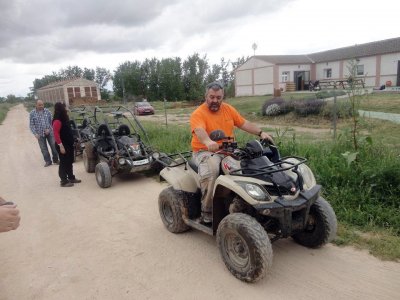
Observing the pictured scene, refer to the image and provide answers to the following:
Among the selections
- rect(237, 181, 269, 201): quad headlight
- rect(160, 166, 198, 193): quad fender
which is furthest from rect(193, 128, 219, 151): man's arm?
rect(160, 166, 198, 193): quad fender

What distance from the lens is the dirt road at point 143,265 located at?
3307mm

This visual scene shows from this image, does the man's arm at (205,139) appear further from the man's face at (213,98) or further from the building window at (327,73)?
the building window at (327,73)

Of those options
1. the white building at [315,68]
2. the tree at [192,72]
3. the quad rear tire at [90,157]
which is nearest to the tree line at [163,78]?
the tree at [192,72]

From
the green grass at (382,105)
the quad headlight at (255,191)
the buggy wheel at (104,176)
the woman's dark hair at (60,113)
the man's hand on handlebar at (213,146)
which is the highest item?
the woman's dark hair at (60,113)

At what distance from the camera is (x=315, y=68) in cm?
3825

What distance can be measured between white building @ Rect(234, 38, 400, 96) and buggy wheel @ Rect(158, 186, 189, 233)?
99.9 feet

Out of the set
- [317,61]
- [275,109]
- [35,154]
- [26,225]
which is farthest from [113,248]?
[317,61]

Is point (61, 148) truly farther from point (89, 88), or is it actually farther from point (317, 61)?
point (89, 88)

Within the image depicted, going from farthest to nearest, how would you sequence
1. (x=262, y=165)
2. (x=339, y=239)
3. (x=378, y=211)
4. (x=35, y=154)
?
(x=35, y=154), (x=378, y=211), (x=339, y=239), (x=262, y=165)

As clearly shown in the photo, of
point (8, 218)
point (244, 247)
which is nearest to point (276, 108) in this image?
point (244, 247)

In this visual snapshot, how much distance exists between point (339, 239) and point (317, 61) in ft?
121

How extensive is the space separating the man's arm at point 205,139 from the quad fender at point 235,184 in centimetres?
32

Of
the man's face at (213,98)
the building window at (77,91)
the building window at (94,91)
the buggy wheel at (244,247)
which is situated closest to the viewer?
the buggy wheel at (244,247)

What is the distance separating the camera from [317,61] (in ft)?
123
